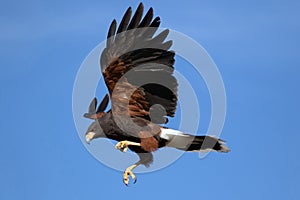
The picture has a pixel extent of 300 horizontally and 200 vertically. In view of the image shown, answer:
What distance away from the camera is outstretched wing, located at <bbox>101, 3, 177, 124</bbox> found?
12.9 meters

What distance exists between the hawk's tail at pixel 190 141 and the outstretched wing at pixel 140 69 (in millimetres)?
374

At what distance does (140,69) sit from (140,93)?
0.54m

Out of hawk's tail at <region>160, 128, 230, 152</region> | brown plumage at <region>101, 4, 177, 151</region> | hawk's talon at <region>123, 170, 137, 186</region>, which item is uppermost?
brown plumage at <region>101, 4, 177, 151</region>

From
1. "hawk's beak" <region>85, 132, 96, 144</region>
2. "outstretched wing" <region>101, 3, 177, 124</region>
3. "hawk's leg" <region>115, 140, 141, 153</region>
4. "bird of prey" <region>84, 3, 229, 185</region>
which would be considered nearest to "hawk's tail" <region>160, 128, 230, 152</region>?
"bird of prey" <region>84, 3, 229, 185</region>

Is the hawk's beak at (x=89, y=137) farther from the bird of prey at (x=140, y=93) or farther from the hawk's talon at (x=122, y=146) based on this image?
the hawk's talon at (x=122, y=146)

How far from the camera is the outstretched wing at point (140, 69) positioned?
12891 mm

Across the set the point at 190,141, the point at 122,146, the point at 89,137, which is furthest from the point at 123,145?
the point at 190,141

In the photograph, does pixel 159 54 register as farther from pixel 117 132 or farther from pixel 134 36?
pixel 117 132

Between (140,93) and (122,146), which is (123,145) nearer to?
(122,146)

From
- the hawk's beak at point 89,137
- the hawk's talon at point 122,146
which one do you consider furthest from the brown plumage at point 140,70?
the hawk's beak at point 89,137

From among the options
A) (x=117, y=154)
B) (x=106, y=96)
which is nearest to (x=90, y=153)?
(x=117, y=154)

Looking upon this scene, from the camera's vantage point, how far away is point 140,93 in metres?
13.4

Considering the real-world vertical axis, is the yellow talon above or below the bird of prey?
below

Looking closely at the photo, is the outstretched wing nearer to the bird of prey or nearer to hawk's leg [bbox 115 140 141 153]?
the bird of prey
